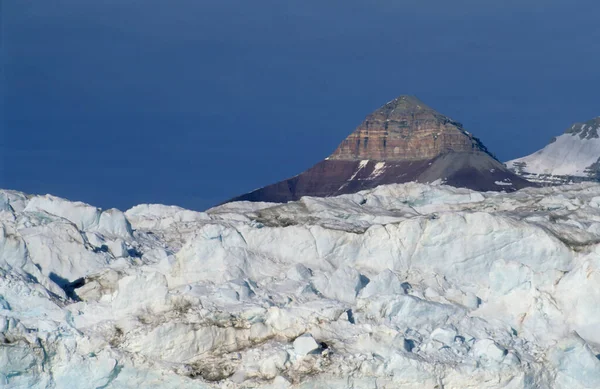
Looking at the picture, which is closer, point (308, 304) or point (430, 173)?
point (308, 304)

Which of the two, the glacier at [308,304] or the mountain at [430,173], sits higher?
the mountain at [430,173]

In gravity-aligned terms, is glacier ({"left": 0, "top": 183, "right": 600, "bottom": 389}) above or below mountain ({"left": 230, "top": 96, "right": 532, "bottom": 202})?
below

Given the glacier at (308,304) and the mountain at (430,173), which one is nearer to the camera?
the glacier at (308,304)

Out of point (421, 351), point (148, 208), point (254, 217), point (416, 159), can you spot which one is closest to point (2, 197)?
point (148, 208)

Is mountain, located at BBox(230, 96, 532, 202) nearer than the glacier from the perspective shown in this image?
No

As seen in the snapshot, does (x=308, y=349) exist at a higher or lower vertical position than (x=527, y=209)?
lower

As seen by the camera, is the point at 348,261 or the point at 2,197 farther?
the point at 2,197

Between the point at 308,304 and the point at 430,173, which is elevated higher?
the point at 430,173

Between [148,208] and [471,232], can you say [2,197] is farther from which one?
[471,232]
